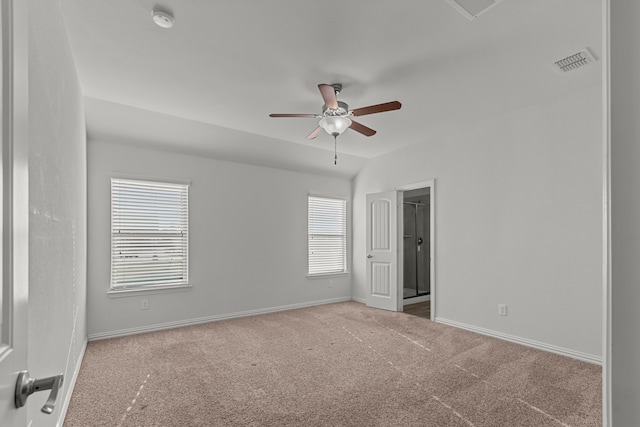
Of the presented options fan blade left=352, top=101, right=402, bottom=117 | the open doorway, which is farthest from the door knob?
the open doorway

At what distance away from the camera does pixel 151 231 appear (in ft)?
14.4

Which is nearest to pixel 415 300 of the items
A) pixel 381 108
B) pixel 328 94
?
pixel 381 108

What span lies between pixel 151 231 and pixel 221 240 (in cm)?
94

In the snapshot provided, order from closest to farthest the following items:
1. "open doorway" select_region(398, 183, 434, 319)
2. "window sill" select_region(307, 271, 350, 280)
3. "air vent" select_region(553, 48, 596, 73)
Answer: "air vent" select_region(553, 48, 596, 73) → "window sill" select_region(307, 271, 350, 280) → "open doorway" select_region(398, 183, 434, 319)

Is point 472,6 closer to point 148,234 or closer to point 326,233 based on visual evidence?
point 148,234

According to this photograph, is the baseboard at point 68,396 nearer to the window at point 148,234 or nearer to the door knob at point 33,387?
the window at point 148,234

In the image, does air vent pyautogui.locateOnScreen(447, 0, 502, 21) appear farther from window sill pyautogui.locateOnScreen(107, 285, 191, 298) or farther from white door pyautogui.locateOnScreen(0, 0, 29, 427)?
window sill pyautogui.locateOnScreen(107, 285, 191, 298)

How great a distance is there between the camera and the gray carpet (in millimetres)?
2281

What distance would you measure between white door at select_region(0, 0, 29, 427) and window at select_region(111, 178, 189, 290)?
3.83 metres

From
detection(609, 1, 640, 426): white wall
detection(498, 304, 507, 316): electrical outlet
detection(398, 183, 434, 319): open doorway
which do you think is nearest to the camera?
detection(609, 1, 640, 426): white wall

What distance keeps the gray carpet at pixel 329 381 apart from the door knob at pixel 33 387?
1.78 meters

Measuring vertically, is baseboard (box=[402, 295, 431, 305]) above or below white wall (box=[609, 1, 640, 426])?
below

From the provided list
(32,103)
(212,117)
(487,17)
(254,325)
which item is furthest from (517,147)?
(32,103)

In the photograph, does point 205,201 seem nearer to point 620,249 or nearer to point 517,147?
point 517,147
